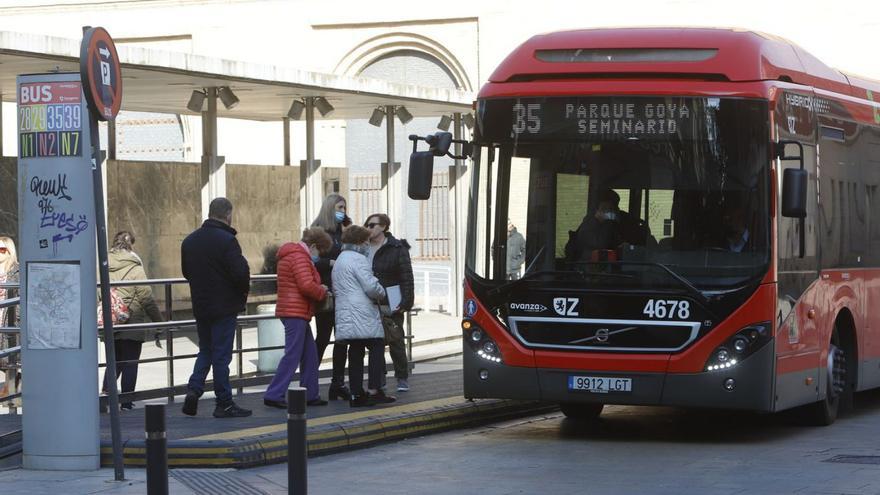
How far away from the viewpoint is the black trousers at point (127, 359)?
13.2 metres

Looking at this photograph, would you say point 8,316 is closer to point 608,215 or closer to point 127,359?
point 127,359

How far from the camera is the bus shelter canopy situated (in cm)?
1716

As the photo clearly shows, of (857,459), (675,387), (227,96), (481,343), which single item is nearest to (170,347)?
(481,343)

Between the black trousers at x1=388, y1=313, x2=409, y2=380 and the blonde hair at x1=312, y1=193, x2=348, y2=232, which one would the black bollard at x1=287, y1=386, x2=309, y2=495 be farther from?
the black trousers at x1=388, y1=313, x2=409, y2=380

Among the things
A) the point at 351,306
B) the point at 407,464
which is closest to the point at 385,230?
the point at 351,306

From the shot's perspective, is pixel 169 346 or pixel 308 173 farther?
pixel 308 173

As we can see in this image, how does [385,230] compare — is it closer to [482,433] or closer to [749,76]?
[482,433]

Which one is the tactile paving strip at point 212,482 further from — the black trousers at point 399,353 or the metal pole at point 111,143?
the metal pole at point 111,143

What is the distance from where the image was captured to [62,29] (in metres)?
39.5

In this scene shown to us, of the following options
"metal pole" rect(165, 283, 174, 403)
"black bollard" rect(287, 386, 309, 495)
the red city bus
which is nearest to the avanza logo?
the red city bus

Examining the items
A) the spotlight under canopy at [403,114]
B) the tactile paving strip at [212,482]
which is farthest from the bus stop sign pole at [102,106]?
the spotlight under canopy at [403,114]

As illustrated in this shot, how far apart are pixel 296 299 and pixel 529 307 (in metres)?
1.99

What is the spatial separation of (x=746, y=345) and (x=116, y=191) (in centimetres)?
1158

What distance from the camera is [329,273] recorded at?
1372 centimetres
